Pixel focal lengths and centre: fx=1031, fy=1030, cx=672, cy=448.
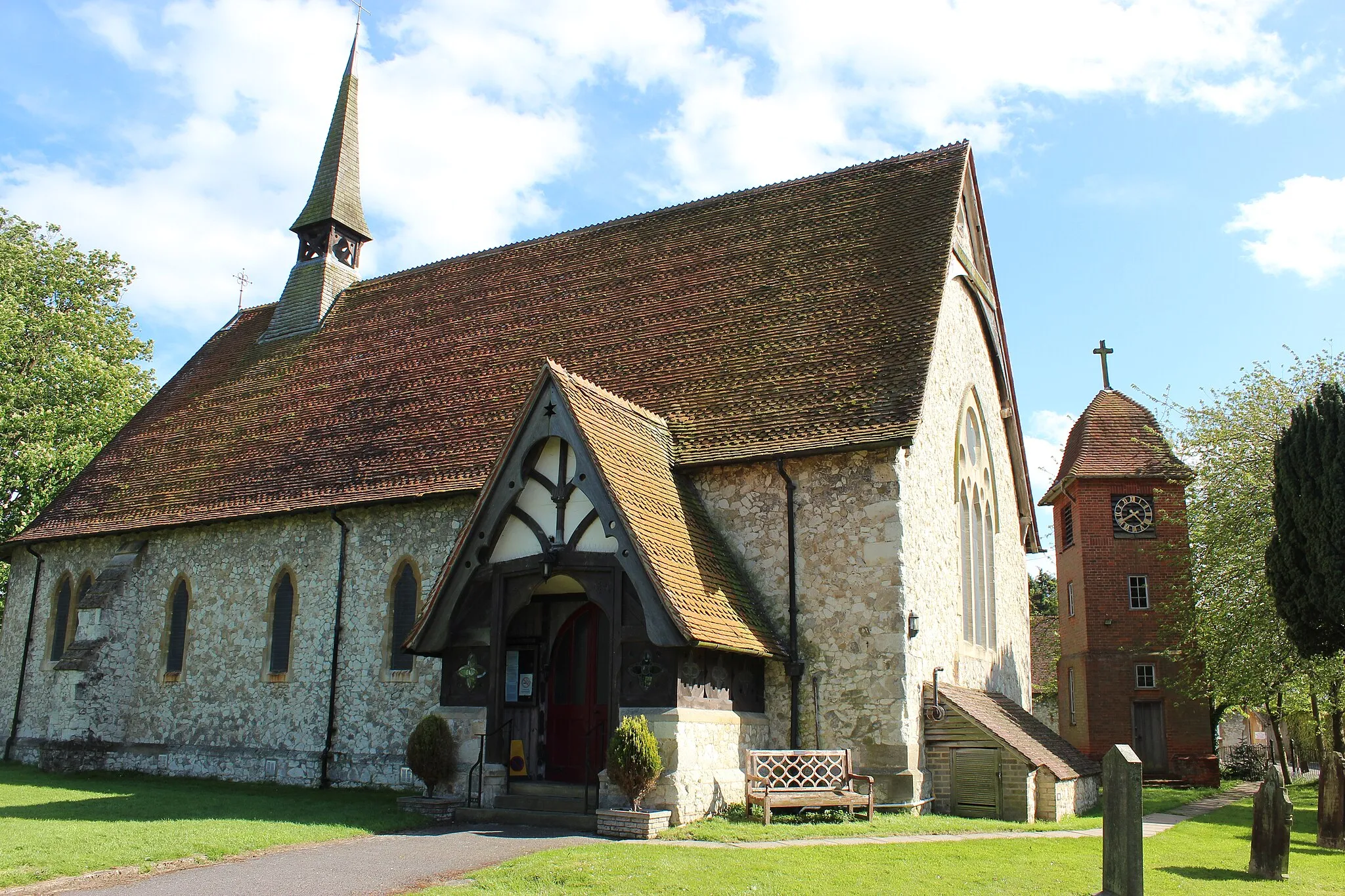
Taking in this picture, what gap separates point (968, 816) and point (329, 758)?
35.8 feet

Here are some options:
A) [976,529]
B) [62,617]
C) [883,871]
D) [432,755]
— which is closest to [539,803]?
[432,755]

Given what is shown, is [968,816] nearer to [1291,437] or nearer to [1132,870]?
[1132,870]

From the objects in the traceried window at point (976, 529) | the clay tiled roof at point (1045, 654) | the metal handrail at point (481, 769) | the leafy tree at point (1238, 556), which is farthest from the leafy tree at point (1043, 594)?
the metal handrail at point (481, 769)

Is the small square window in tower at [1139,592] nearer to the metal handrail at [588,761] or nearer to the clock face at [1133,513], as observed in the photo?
the clock face at [1133,513]

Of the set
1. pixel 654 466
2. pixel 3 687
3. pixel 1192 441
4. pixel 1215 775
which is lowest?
pixel 1215 775

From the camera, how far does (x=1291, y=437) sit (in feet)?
55.1

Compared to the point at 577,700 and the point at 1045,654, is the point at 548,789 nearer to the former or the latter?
the point at 577,700

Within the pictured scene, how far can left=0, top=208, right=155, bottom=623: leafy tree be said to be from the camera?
96.9 ft

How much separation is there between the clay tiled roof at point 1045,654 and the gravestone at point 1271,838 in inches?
1208

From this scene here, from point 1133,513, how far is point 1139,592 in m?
2.31

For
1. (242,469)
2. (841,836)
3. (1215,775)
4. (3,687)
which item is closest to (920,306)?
(841,836)

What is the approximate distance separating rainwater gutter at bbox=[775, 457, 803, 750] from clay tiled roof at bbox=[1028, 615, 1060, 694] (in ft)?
93.3

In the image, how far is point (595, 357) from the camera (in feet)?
65.2

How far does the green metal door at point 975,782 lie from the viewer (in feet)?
48.0
